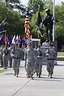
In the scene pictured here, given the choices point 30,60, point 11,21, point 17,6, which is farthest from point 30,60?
point 17,6

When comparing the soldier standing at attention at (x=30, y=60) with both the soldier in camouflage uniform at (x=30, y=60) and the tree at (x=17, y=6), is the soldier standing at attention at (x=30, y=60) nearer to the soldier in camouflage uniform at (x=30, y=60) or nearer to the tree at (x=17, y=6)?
the soldier in camouflage uniform at (x=30, y=60)

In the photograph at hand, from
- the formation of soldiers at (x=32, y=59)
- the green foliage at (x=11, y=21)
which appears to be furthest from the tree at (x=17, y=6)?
the formation of soldiers at (x=32, y=59)

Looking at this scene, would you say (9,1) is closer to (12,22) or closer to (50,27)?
(12,22)

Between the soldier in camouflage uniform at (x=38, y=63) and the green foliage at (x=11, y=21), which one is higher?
the green foliage at (x=11, y=21)

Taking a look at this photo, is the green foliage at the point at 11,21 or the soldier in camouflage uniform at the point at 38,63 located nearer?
the soldier in camouflage uniform at the point at 38,63

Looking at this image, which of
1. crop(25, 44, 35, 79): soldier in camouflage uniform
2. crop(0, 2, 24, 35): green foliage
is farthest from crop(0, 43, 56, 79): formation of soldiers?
crop(0, 2, 24, 35): green foliage

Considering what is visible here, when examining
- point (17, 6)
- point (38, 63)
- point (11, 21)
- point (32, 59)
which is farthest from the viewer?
point (17, 6)

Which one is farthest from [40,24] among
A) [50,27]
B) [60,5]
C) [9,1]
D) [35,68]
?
[9,1]

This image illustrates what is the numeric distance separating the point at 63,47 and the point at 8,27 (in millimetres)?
15998

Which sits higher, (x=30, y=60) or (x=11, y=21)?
(x=11, y=21)

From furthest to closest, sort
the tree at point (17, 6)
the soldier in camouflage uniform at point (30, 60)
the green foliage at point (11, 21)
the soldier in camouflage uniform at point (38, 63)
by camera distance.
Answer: the tree at point (17, 6)
the green foliage at point (11, 21)
the soldier in camouflage uniform at point (38, 63)
the soldier in camouflage uniform at point (30, 60)

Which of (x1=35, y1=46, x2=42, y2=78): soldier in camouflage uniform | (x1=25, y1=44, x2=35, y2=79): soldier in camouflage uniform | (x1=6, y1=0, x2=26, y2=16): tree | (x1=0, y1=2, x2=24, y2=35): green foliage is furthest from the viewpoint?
(x1=6, y1=0, x2=26, y2=16): tree

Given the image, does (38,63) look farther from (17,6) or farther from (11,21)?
(17,6)

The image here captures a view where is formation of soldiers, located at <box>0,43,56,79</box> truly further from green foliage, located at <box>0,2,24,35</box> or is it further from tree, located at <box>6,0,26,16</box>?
tree, located at <box>6,0,26,16</box>
